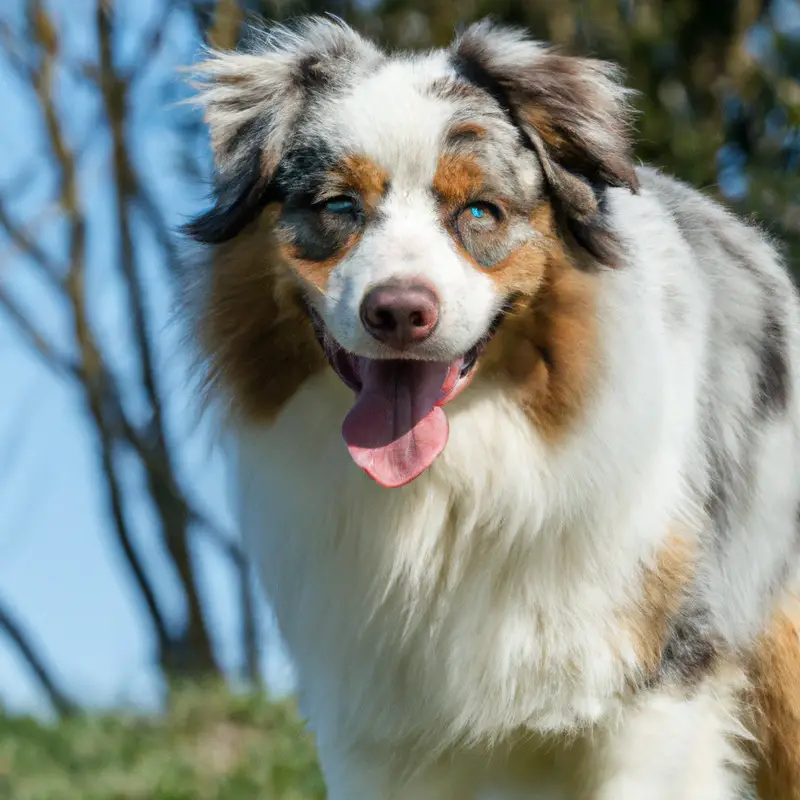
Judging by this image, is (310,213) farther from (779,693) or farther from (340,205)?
(779,693)

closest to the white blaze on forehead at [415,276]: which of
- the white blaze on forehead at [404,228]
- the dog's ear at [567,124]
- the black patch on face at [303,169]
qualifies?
the white blaze on forehead at [404,228]

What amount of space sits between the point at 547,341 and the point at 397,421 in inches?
19.1

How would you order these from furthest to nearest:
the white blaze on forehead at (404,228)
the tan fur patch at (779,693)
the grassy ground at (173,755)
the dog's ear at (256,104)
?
the grassy ground at (173,755)
the tan fur patch at (779,693)
the dog's ear at (256,104)
the white blaze on forehead at (404,228)

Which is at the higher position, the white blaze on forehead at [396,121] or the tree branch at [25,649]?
the white blaze on forehead at [396,121]

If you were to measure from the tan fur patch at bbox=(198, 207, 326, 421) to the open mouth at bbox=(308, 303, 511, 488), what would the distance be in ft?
0.62

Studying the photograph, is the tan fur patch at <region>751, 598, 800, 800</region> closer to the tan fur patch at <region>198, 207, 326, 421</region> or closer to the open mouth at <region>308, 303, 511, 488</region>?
the open mouth at <region>308, 303, 511, 488</region>

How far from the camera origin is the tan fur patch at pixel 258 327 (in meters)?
3.77

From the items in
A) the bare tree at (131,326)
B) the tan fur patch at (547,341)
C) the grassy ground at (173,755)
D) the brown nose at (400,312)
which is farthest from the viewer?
the bare tree at (131,326)

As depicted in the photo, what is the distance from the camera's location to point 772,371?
432 cm

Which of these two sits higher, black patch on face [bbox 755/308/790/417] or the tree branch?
black patch on face [bbox 755/308/790/417]

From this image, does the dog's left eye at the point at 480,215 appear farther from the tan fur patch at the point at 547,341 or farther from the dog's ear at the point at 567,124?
the dog's ear at the point at 567,124

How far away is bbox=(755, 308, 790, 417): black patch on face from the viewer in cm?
426

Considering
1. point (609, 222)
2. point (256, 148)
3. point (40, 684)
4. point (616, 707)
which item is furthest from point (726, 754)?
point (40, 684)

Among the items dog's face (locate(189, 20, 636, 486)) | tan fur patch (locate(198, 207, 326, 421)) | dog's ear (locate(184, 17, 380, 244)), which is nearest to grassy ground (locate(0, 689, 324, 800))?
tan fur patch (locate(198, 207, 326, 421))
